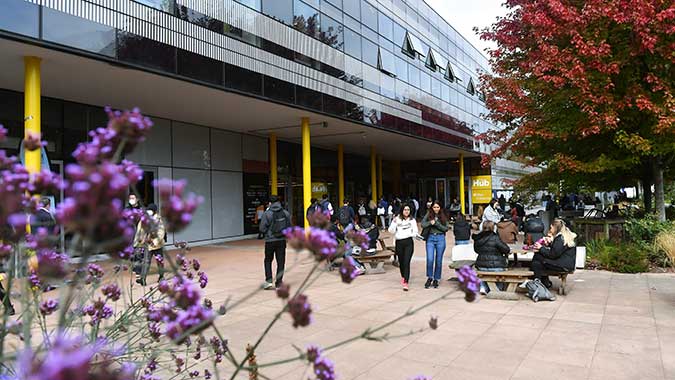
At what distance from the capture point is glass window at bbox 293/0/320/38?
1579 centimetres

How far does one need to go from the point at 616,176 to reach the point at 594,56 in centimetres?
500

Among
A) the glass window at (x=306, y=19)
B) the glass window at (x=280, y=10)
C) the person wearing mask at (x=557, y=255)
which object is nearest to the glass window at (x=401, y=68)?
the glass window at (x=306, y=19)

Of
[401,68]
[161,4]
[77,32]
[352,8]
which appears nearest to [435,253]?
[77,32]

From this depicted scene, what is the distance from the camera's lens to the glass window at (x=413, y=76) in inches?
918

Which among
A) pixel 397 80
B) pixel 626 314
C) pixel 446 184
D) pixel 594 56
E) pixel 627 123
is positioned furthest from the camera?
pixel 446 184

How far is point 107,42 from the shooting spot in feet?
31.1

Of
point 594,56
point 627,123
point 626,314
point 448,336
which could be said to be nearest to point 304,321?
point 448,336

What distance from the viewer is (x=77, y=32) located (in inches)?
353

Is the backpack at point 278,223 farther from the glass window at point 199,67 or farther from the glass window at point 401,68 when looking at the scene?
the glass window at point 401,68

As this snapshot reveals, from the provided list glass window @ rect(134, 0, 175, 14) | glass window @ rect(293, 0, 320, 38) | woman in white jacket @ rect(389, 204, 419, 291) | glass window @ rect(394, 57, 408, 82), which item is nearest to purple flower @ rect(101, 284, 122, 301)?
woman in white jacket @ rect(389, 204, 419, 291)

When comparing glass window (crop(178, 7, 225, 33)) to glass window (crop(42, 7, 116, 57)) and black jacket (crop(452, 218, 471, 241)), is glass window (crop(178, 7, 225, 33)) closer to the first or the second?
glass window (crop(42, 7, 116, 57))

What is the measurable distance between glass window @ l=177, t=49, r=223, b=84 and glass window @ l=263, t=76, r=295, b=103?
170cm

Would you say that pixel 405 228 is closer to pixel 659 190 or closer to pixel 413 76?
pixel 659 190

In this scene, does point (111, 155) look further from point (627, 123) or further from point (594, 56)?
point (627, 123)
